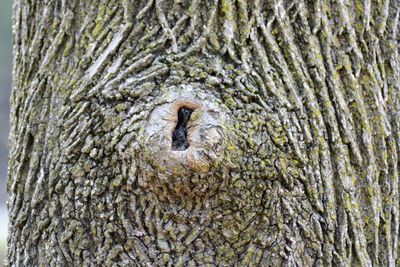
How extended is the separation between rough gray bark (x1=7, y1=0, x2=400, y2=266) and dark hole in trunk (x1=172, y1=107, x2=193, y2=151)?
3cm

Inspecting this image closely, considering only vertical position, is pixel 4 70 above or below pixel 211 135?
above

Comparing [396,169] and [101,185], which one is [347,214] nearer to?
[396,169]

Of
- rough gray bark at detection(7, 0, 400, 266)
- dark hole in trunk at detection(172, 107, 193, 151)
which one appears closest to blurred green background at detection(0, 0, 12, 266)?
rough gray bark at detection(7, 0, 400, 266)

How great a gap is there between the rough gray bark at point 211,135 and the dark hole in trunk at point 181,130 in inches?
1.2

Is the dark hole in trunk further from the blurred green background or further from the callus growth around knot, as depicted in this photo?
the blurred green background

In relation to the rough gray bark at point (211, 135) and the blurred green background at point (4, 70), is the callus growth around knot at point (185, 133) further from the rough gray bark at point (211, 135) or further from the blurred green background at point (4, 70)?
the blurred green background at point (4, 70)

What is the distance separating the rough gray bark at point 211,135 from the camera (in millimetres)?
1896

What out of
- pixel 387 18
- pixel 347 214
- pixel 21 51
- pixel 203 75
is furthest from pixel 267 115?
pixel 21 51

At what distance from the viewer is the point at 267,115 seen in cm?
194

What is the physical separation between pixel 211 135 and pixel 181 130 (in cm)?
10

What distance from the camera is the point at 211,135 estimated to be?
6.07ft

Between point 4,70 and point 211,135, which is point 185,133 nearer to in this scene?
point 211,135

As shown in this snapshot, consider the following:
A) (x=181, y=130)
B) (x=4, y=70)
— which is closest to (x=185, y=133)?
(x=181, y=130)

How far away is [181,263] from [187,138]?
1.22ft
